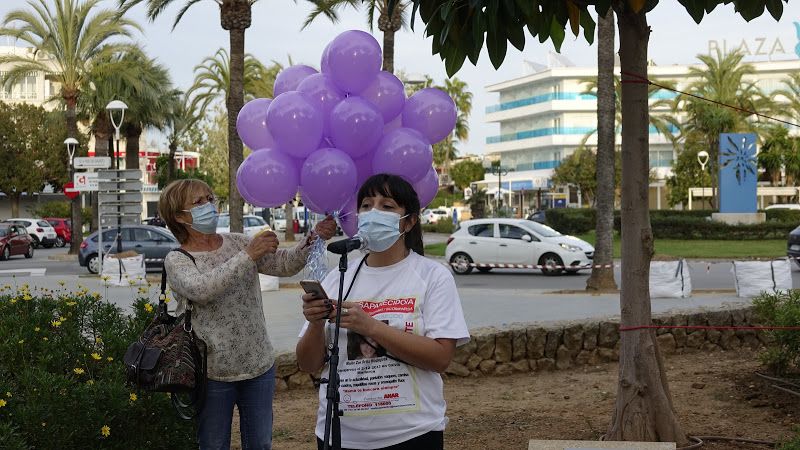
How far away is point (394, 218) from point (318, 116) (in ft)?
6.72

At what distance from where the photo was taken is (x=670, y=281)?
17344mm

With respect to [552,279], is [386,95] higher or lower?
higher

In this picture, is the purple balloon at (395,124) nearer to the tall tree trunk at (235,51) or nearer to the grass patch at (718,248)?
the tall tree trunk at (235,51)

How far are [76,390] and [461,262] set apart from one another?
71.6 feet

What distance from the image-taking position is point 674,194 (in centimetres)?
8206

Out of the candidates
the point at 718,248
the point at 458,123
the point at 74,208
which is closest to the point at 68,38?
the point at 74,208

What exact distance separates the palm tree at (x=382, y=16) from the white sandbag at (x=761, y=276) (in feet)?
26.9

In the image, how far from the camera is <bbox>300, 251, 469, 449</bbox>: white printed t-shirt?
3.35 metres

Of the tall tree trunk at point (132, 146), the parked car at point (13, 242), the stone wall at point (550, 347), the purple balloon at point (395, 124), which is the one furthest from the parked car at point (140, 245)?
the purple balloon at point (395, 124)

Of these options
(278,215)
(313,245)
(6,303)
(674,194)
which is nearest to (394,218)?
(313,245)

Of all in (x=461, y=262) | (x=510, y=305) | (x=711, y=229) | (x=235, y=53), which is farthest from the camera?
(x=711, y=229)

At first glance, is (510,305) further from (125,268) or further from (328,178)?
(328,178)

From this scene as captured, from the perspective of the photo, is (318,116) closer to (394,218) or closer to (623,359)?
(394,218)

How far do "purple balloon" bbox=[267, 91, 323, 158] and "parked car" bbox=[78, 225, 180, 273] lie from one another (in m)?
22.7
